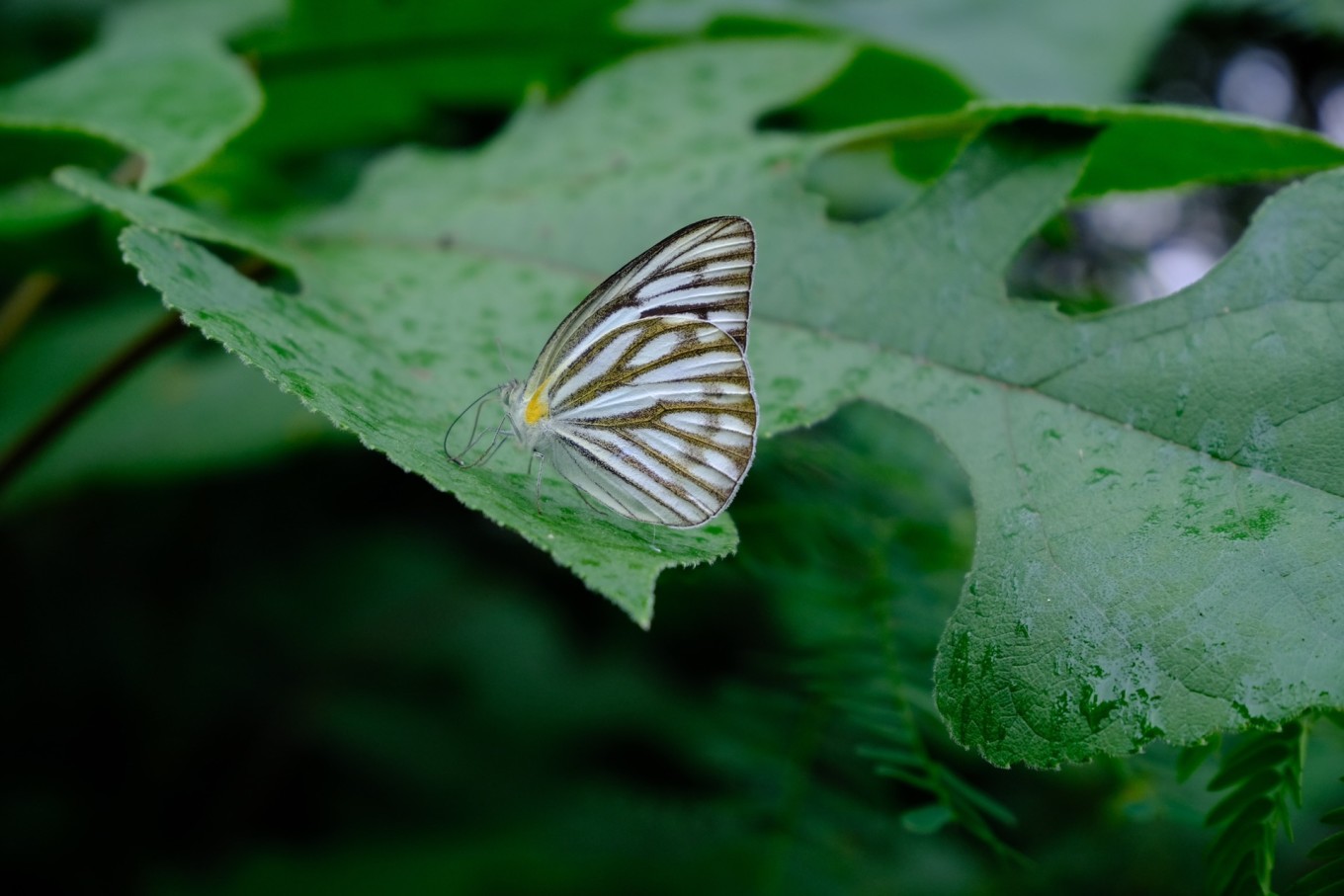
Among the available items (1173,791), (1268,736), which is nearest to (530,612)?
(1173,791)

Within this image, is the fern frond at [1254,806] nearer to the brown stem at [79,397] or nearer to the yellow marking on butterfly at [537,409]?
the yellow marking on butterfly at [537,409]

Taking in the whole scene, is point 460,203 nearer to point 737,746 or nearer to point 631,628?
point 737,746

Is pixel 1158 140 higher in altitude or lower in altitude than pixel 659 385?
higher

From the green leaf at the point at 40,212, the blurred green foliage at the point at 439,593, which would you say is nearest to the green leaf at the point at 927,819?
the blurred green foliage at the point at 439,593

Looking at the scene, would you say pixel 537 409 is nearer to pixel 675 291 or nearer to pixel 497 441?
pixel 497 441

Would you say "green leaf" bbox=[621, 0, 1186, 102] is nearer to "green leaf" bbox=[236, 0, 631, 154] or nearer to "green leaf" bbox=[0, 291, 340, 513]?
"green leaf" bbox=[236, 0, 631, 154]

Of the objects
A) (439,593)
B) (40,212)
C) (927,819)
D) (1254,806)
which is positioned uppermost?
(40,212)

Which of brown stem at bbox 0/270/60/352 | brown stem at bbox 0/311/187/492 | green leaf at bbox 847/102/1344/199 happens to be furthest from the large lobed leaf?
brown stem at bbox 0/270/60/352

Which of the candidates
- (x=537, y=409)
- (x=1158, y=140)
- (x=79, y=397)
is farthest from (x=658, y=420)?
(x=79, y=397)
